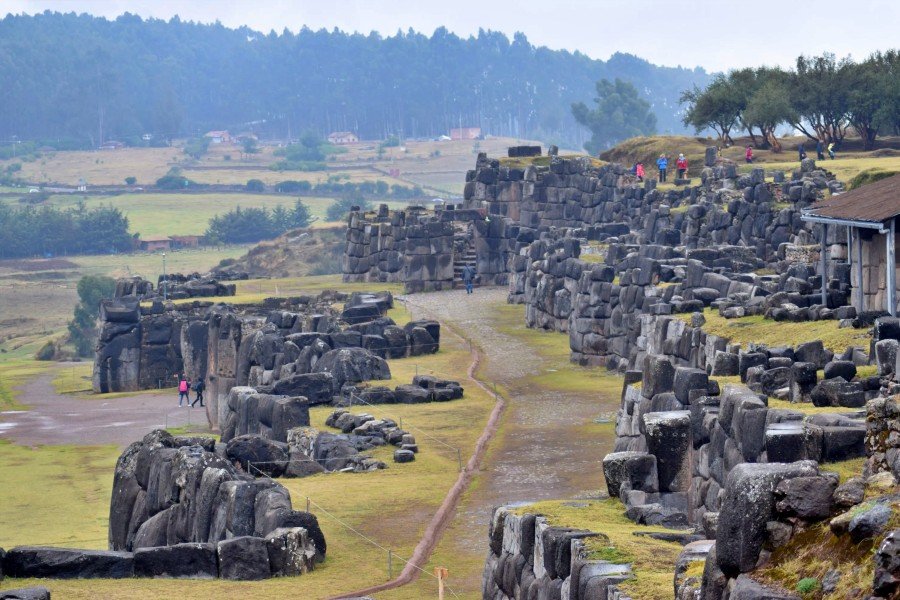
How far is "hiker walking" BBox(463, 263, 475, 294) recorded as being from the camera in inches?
3315

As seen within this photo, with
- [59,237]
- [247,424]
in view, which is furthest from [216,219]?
[247,424]

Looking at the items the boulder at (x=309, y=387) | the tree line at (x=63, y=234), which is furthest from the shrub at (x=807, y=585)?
the tree line at (x=63, y=234)

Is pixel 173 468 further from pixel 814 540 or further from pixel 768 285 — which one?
pixel 814 540

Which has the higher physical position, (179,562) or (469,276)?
(469,276)

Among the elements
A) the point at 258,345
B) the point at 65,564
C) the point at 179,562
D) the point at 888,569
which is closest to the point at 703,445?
the point at 179,562

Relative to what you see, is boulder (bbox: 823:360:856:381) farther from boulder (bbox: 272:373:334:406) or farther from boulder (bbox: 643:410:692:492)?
boulder (bbox: 272:373:334:406)

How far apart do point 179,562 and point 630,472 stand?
22.9ft

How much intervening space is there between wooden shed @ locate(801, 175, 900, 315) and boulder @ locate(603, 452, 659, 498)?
28.8 ft

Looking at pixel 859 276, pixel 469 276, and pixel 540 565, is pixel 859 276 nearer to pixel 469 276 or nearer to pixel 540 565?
pixel 540 565

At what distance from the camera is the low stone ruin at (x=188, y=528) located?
2656 cm

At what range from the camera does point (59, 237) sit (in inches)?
6914

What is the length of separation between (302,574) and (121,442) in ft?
92.3

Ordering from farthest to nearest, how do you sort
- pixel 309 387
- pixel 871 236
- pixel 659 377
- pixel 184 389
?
pixel 184 389
pixel 309 387
pixel 871 236
pixel 659 377

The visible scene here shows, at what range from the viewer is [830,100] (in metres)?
87.6
